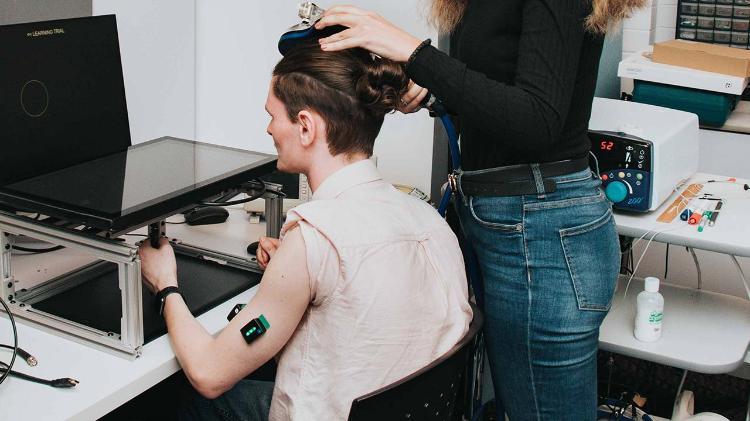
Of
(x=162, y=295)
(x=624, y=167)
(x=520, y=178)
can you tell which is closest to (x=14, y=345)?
(x=162, y=295)

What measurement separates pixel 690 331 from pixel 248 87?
135 cm

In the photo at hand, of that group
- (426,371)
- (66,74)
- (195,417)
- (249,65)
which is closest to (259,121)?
(249,65)

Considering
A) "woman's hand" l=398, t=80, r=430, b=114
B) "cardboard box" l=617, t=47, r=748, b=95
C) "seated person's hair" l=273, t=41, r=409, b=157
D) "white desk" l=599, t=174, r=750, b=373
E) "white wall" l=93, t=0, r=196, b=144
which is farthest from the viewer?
"cardboard box" l=617, t=47, r=748, b=95

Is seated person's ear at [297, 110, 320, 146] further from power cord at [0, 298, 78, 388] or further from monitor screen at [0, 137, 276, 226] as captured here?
power cord at [0, 298, 78, 388]

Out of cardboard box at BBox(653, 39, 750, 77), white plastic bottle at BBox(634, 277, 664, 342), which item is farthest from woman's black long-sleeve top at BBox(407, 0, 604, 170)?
cardboard box at BBox(653, 39, 750, 77)

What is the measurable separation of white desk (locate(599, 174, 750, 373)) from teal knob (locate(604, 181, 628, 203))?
0.05m

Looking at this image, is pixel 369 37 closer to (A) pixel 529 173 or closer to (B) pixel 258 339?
(A) pixel 529 173

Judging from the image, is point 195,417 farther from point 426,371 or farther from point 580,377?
point 580,377

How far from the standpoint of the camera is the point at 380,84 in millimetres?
1493

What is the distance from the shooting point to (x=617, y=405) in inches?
90.7

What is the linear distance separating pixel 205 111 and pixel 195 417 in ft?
3.66

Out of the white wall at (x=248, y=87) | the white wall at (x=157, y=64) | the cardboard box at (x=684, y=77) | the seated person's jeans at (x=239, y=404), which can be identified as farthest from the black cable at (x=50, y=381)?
the cardboard box at (x=684, y=77)

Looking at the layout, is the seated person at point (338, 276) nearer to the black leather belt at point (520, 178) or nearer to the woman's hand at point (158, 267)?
the woman's hand at point (158, 267)

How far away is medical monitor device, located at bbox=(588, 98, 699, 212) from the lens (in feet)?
6.64
